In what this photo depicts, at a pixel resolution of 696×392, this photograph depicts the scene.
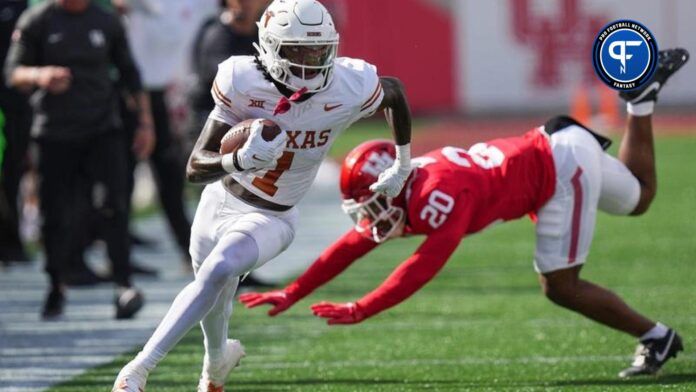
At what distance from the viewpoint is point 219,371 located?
18.6ft

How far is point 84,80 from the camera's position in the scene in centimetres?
809

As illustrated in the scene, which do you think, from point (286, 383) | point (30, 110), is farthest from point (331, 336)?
point (30, 110)

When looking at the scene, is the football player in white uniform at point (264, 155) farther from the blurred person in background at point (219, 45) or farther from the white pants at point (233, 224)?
the blurred person in background at point (219, 45)

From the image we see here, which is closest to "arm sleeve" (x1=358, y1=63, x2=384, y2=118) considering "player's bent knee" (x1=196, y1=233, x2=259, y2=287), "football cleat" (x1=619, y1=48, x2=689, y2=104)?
"player's bent knee" (x1=196, y1=233, x2=259, y2=287)

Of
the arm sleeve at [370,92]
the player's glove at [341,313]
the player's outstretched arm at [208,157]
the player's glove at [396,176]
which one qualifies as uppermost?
the arm sleeve at [370,92]

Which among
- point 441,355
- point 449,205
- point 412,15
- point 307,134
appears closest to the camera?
point 307,134

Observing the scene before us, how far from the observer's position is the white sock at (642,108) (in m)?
6.35

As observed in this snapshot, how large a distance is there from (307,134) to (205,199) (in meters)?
0.48

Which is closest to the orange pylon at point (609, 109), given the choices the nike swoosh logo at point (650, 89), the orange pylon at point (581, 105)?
the orange pylon at point (581, 105)

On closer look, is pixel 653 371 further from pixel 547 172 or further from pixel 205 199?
pixel 205 199

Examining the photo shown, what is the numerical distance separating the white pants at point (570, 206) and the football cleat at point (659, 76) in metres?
0.25

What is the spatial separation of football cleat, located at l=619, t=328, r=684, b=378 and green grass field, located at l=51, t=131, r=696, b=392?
7 cm

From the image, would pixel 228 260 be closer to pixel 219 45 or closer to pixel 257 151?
pixel 257 151

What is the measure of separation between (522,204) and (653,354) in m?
0.79
